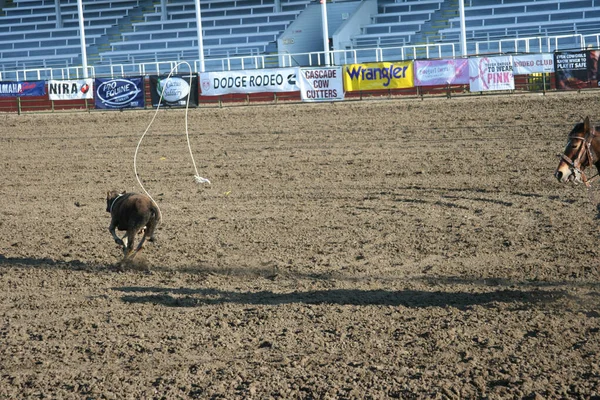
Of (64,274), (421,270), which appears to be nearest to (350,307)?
(421,270)

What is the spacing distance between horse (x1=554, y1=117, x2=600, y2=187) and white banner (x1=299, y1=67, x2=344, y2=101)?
19.3 metres

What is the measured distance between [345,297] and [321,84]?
64.8 feet

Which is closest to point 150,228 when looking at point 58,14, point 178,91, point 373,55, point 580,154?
point 580,154

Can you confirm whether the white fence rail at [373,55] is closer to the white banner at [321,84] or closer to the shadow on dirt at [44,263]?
the white banner at [321,84]

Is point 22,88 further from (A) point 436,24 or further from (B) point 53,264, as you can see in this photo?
(B) point 53,264

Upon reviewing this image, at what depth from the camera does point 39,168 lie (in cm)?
1770

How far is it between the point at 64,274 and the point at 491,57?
19.4 m

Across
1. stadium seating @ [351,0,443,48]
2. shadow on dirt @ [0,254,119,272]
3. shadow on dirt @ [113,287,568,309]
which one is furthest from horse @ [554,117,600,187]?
stadium seating @ [351,0,443,48]

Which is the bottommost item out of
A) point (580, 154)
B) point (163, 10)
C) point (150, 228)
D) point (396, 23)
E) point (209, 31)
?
point (150, 228)

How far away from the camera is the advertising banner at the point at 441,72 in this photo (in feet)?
84.6

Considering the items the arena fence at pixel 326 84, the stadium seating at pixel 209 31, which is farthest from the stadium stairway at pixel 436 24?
the arena fence at pixel 326 84

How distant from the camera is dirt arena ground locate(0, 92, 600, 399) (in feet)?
20.0

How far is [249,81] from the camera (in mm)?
28453

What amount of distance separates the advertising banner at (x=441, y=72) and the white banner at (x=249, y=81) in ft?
14.8
